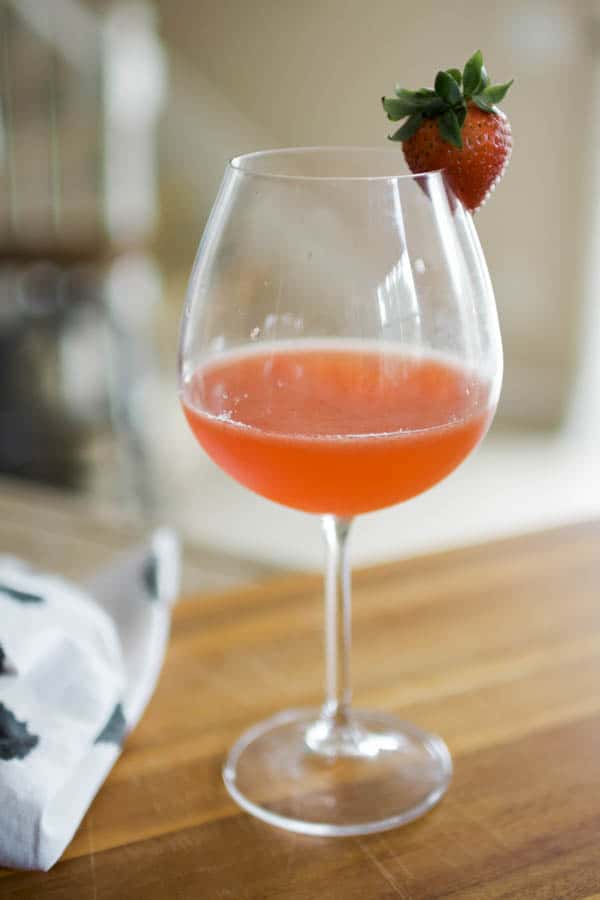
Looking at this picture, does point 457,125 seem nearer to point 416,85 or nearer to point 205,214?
point 416,85

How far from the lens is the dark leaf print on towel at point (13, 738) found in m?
0.67

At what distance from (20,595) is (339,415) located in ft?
0.90

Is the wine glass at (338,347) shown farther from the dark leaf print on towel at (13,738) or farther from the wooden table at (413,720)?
the dark leaf print on towel at (13,738)

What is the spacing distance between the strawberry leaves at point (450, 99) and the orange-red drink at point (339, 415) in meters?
0.14

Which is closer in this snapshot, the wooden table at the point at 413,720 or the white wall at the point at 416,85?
the wooden table at the point at 413,720

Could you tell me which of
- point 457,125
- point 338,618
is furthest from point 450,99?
point 338,618

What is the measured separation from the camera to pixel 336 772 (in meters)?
0.77

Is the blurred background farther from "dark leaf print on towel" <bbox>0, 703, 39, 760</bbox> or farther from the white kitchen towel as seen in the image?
"dark leaf print on towel" <bbox>0, 703, 39, 760</bbox>

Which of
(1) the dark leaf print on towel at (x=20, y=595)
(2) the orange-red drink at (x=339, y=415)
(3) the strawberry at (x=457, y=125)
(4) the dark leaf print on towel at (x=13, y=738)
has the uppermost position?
(3) the strawberry at (x=457, y=125)

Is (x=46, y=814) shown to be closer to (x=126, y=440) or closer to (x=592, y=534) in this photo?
(x=592, y=534)

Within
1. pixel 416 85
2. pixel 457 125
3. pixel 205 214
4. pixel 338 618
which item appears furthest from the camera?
pixel 205 214

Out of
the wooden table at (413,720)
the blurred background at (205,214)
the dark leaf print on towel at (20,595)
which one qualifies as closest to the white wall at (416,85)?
the blurred background at (205,214)

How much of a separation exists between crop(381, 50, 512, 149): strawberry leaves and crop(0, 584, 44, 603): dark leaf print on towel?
1.34ft

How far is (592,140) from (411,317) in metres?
3.23
